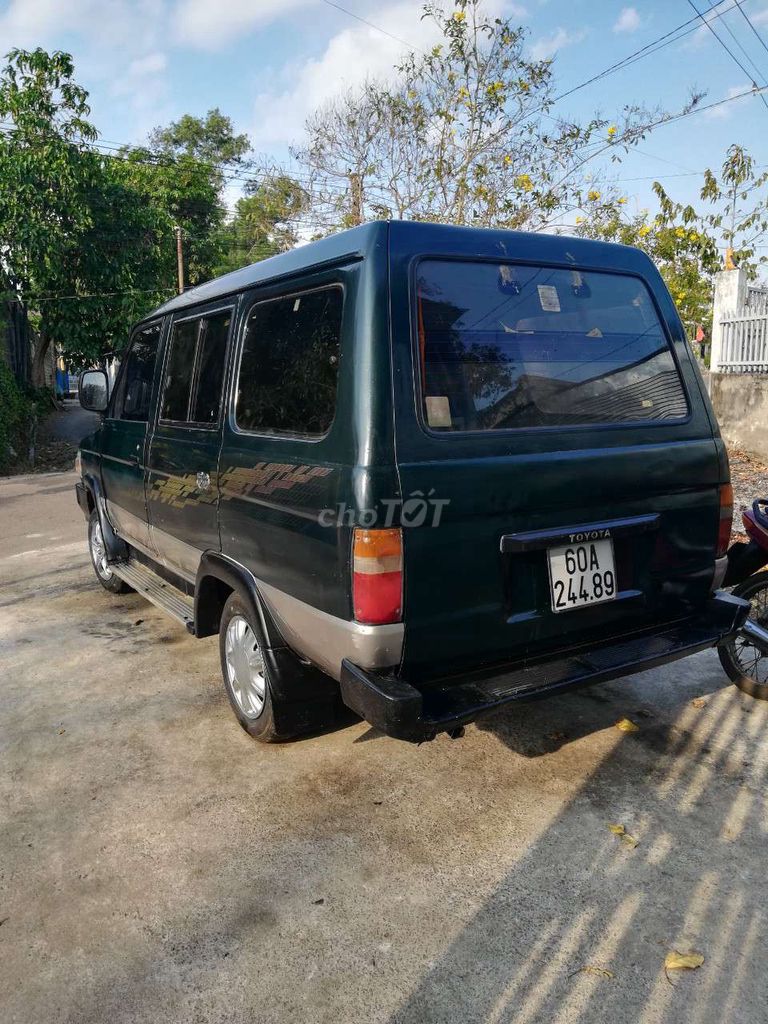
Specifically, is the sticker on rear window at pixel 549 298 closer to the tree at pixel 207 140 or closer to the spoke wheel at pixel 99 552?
the spoke wheel at pixel 99 552

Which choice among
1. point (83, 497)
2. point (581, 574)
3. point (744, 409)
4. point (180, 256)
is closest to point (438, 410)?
point (581, 574)

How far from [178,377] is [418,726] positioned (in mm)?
2534

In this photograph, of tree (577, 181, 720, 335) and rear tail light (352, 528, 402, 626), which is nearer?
rear tail light (352, 528, 402, 626)

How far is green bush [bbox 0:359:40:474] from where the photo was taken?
47.3ft

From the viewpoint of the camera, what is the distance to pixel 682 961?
6.95ft

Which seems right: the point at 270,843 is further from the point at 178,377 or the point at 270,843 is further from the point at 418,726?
the point at 178,377

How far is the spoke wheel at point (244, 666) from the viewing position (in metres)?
3.31

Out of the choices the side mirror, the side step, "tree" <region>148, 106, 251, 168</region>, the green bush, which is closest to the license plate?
the side step

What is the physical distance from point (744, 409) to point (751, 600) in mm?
7163

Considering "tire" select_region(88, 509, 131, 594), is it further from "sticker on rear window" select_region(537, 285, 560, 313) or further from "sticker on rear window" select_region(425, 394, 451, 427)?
"sticker on rear window" select_region(537, 285, 560, 313)

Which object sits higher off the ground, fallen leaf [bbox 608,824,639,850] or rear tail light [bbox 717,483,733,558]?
rear tail light [bbox 717,483,733,558]

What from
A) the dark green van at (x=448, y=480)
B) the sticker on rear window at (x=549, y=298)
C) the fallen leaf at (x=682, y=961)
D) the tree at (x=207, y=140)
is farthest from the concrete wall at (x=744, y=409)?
the tree at (x=207, y=140)

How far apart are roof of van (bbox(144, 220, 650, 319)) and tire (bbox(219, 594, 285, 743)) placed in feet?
4.65

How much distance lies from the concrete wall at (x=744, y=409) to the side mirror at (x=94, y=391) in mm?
8113
